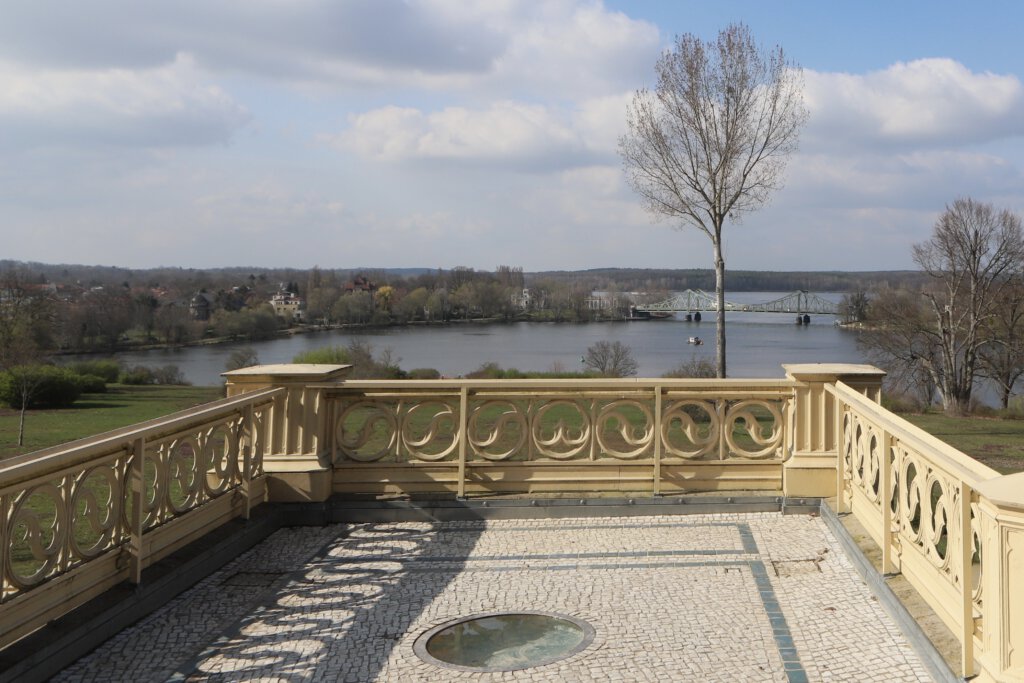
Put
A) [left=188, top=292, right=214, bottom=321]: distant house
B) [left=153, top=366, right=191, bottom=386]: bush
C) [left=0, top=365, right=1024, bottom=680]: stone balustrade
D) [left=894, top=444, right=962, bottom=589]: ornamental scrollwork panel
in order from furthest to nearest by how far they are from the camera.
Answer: [left=188, top=292, right=214, bottom=321]: distant house
[left=153, top=366, right=191, bottom=386]: bush
[left=0, top=365, right=1024, bottom=680]: stone balustrade
[left=894, top=444, right=962, bottom=589]: ornamental scrollwork panel

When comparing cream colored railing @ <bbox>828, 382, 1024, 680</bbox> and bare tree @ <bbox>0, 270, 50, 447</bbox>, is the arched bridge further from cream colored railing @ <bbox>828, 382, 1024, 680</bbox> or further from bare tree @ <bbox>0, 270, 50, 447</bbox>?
cream colored railing @ <bbox>828, 382, 1024, 680</bbox>

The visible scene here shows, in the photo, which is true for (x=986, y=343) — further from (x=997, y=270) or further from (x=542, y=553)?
(x=542, y=553)

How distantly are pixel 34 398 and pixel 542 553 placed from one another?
845 inches

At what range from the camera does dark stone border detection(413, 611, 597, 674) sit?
3.94 metres

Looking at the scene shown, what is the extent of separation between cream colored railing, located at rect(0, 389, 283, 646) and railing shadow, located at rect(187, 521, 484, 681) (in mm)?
750

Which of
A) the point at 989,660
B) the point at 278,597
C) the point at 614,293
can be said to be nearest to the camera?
the point at 989,660

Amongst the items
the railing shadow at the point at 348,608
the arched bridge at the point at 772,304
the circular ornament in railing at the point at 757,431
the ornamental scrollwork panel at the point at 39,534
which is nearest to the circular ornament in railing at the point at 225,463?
the railing shadow at the point at 348,608

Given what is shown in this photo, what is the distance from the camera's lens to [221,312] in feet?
235

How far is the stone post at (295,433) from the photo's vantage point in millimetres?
6566

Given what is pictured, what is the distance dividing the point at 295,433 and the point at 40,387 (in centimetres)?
1949

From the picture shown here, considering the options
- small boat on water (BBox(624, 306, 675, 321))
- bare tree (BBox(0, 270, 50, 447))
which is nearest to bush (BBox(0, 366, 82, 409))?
bare tree (BBox(0, 270, 50, 447))

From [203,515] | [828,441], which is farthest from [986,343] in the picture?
[203,515]

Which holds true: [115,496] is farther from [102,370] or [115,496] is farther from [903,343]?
[903,343]

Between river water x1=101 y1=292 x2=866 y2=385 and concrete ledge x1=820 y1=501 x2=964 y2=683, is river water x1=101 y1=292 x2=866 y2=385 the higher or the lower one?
the lower one
